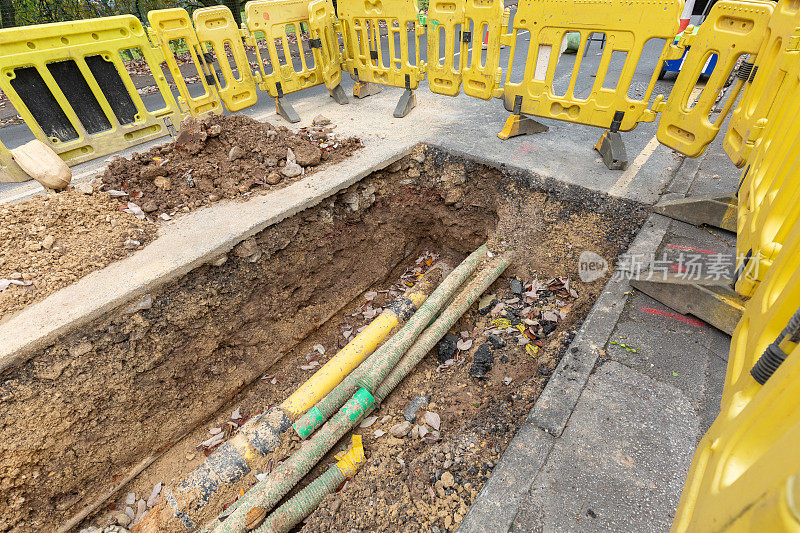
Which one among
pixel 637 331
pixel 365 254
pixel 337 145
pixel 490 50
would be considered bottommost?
pixel 365 254

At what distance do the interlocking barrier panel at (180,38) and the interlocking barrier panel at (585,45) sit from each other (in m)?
4.21

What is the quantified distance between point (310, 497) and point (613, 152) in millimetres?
4662

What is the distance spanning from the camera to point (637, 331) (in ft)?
9.33

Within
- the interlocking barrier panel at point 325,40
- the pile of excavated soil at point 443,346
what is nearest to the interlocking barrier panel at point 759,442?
the pile of excavated soil at point 443,346

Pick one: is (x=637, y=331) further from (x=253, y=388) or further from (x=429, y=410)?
(x=253, y=388)

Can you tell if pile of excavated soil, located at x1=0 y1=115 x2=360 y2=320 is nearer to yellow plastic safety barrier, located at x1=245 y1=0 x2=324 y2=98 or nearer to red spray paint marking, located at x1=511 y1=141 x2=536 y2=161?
yellow plastic safety barrier, located at x1=245 y1=0 x2=324 y2=98

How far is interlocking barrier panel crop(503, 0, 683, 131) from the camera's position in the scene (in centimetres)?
362

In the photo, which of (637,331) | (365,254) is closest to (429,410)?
(637,331)

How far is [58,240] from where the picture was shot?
11.5 ft

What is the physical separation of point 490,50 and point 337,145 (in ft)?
7.63

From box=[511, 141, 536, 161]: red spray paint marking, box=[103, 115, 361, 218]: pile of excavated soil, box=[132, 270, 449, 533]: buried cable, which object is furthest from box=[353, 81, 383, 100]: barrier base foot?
box=[132, 270, 449, 533]: buried cable

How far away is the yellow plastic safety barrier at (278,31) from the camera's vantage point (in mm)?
5367

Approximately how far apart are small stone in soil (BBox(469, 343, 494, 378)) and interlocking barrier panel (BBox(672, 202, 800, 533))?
1.74 meters

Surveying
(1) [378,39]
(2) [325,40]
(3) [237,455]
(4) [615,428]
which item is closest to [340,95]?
(2) [325,40]
